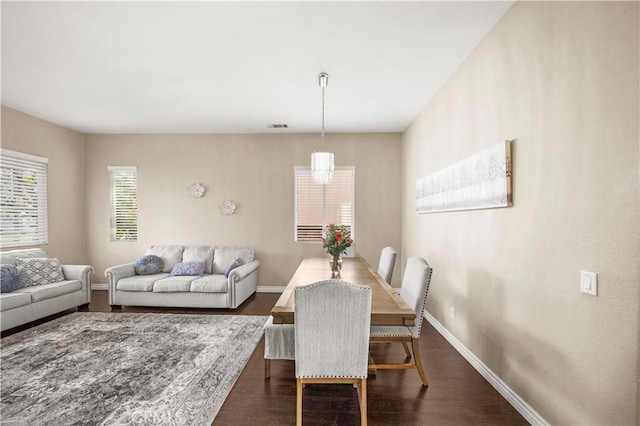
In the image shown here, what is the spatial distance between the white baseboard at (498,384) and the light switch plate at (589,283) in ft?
3.08

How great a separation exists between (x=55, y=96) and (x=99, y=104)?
18.0 inches

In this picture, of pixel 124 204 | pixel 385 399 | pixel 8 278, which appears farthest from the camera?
pixel 124 204

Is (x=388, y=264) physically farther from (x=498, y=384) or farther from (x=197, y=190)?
(x=197, y=190)

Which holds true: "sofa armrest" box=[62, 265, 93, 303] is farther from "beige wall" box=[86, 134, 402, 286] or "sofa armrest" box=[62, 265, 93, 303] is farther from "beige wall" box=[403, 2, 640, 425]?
"beige wall" box=[403, 2, 640, 425]

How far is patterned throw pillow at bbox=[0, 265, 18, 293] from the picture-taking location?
3708mm

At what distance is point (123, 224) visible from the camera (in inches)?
228

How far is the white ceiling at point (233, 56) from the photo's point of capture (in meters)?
2.33

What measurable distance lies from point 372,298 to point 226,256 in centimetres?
350

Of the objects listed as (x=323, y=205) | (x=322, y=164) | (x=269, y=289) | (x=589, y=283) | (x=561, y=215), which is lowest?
(x=269, y=289)

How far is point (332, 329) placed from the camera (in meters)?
1.92

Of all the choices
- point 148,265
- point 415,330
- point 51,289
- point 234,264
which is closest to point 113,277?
point 148,265

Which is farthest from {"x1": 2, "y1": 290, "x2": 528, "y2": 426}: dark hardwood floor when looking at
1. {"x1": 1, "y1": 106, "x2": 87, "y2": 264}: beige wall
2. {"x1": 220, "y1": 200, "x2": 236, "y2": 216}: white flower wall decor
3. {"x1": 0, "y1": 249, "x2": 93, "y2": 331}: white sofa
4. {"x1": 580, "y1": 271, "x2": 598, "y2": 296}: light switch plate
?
{"x1": 1, "y1": 106, "x2": 87, "y2": 264}: beige wall

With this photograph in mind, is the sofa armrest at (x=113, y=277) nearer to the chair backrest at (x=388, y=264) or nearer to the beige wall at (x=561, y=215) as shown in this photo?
the chair backrest at (x=388, y=264)

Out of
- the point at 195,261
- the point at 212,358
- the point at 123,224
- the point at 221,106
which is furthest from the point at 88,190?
the point at 212,358
